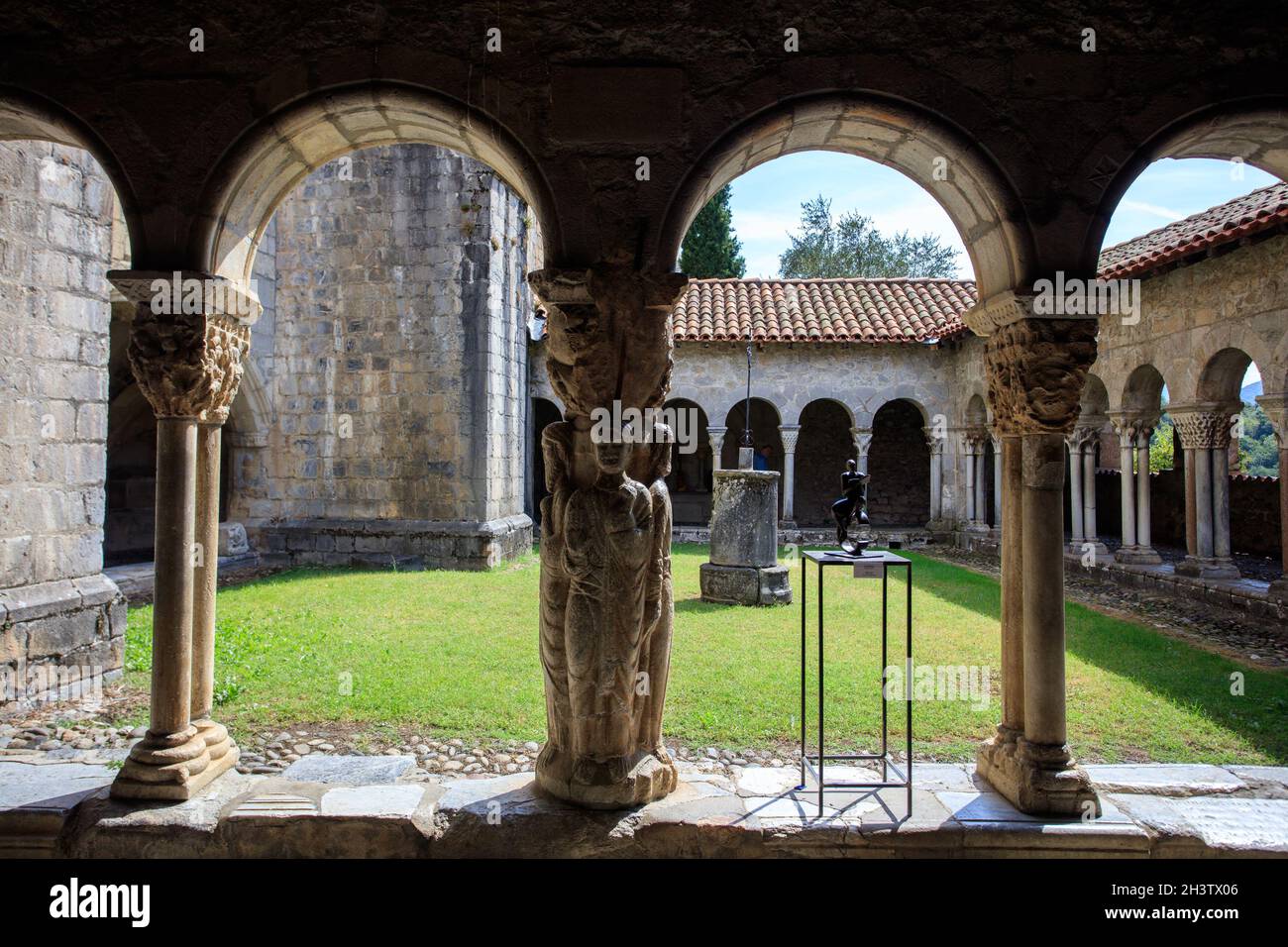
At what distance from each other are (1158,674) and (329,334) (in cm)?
1104

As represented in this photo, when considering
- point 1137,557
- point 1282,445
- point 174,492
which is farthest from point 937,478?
point 174,492

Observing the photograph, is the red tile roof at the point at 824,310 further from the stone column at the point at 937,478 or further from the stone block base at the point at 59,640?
the stone block base at the point at 59,640

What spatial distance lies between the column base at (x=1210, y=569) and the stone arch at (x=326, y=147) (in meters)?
9.51

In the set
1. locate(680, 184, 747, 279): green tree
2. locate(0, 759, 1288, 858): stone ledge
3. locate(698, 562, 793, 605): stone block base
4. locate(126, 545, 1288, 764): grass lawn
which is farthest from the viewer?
locate(680, 184, 747, 279): green tree

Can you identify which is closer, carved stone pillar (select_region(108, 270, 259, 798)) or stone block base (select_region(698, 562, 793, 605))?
carved stone pillar (select_region(108, 270, 259, 798))

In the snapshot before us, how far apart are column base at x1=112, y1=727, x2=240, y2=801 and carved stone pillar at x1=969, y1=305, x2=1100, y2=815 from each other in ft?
11.7

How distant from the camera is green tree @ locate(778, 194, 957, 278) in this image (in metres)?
27.9

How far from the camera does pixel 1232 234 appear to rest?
7.86 meters

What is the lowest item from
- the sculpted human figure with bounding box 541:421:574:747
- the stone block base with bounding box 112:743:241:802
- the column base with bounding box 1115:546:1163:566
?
the stone block base with bounding box 112:743:241:802

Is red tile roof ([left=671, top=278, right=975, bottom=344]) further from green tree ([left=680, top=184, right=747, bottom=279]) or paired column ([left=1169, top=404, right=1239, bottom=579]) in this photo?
green tree ([left=680, top=184, right=747, bottom=279])

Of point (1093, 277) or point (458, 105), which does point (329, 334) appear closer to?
point (458, 105)

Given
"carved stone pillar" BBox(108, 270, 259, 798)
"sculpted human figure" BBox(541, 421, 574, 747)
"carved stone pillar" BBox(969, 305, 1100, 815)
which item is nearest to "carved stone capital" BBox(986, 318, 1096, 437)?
"carved stone pillar" BBox(969, 305, 1100, 815)

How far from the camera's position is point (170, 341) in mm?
3424
